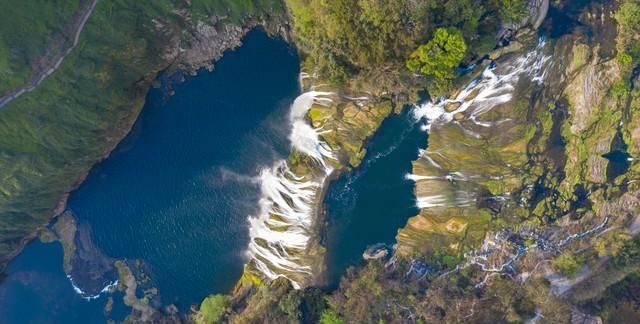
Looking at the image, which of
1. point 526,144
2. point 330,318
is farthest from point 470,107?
point 330,318

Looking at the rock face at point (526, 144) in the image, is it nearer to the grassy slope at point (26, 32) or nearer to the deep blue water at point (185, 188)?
the deep blue water at point (185, 188)

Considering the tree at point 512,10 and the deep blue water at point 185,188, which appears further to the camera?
the deep blue water at point 185,188

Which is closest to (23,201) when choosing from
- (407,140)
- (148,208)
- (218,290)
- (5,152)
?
(5,152)

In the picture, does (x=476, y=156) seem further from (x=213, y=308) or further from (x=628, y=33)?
(x=213, y=308)

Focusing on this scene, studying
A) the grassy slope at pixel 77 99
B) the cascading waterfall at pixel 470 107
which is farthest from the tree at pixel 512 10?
the grassy slope at pixel 77 99

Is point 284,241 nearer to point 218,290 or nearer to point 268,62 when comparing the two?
point 218,290

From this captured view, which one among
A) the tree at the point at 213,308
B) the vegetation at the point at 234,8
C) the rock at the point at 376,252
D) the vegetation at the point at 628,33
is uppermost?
the vegetation at the point at 234,8
